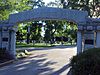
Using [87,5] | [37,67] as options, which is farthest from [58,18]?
[87,5]

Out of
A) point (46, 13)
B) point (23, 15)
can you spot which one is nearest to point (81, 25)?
point (46, 13)

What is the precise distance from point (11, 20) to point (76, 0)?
1085cm

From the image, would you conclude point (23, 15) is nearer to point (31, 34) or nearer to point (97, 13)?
point (97, 13)

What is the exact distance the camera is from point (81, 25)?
83.3 ft

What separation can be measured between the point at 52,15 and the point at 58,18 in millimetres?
540

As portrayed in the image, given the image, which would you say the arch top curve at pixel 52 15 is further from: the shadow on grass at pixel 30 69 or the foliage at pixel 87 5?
the foliage at pixel 87 5

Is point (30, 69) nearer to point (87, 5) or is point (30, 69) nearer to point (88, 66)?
point (88, 66)

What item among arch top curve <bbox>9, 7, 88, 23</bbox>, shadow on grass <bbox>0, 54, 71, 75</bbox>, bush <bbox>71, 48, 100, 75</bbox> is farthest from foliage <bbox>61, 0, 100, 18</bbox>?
bush <bbox>71, 48, 100, 75</bbox>

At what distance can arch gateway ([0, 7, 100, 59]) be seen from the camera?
25.0 m

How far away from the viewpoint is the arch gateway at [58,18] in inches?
985

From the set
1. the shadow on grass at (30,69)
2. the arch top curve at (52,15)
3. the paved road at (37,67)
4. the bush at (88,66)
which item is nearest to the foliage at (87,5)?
the paved road at (37,67)

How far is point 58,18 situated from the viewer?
26828 mm

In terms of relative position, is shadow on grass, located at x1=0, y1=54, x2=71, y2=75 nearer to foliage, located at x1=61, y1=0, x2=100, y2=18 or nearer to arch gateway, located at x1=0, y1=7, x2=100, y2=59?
arch gateway, located at x1=0, y1=7, x2=100, y2=59

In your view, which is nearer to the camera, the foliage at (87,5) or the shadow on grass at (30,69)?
the shadow on grass at (30,69)
